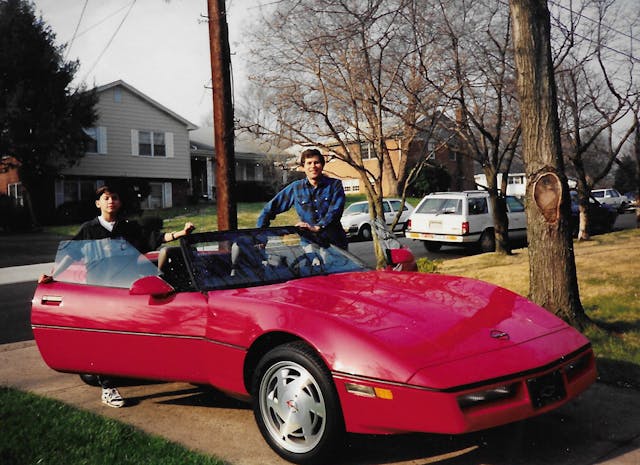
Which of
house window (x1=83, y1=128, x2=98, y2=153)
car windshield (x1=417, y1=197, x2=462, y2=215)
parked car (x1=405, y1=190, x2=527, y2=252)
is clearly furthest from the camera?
house window (x1=83, y1=128, x2=98, y2=153)

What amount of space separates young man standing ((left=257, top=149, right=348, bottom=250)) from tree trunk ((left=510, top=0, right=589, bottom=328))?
1833mm

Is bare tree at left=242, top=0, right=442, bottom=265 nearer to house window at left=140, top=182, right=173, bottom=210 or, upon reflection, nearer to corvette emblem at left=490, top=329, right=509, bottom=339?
corvette emblem at left=490, top=329, right=509, bottom=339

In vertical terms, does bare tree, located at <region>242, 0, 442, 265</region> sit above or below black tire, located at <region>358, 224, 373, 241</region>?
above

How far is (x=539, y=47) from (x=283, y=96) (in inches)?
217

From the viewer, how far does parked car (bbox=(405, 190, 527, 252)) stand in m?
15.8

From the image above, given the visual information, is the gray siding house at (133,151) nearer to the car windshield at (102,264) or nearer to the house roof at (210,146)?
the house roof at (210,146)

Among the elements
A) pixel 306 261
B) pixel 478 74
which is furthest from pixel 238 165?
pixel 306 261

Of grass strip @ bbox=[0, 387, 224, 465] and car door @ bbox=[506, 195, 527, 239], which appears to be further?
car door @ bbox=[506, 195, 527, 239]

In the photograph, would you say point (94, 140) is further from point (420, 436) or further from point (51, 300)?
point (420, 436)

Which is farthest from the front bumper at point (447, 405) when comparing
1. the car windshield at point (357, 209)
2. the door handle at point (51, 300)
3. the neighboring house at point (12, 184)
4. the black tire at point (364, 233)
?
the neighboring house at point (12, 184)

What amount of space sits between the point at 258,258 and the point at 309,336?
4.11 ft

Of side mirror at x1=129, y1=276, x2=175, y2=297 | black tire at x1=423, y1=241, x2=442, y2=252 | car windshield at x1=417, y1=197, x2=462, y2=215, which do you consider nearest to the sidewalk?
side mirror at x1=129, y1=276, x2=175, y2=297

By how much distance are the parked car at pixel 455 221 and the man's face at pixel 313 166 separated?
10585 mm

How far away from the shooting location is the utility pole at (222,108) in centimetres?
791
